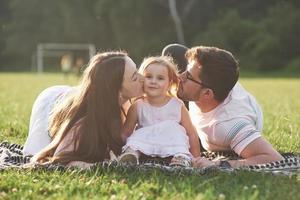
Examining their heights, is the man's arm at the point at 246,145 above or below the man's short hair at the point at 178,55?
below

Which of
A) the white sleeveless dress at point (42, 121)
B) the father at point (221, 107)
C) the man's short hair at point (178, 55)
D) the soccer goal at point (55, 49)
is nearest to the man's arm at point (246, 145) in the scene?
the father at point (221, 107)

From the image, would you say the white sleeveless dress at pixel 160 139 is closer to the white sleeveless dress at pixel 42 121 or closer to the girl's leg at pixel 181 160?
the girl's leg at pixel 181 160

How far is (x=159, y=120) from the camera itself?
16.1ft

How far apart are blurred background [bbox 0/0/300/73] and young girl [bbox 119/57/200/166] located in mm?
35931

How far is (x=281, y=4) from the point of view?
152 feet

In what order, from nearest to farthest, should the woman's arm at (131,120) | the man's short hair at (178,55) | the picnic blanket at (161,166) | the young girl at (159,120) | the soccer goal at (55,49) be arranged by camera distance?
the picnic blanket at (161,166) → the young girl at (159,120) → the woman's arm at (131,120) → the man's short hair at (178,55) → the soccer goal at (55,49)

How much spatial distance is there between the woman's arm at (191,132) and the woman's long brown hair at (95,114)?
0.60 meters

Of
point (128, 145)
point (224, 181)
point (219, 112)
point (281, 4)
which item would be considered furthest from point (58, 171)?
point (281, 4)

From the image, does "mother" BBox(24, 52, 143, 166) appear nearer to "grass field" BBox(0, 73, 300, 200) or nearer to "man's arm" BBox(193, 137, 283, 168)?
"grass field" BBox(0, 73, 300, 200)

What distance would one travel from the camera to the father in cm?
464

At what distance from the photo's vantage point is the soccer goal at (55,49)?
5016 cm

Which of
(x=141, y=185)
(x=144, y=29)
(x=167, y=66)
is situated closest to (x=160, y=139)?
(x=167, y=66)

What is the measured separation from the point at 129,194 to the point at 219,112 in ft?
5.31

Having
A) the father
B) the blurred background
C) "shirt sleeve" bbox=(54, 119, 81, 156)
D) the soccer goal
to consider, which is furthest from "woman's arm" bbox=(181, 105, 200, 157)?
the soccer goal
